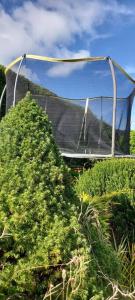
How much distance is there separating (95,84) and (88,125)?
74 cm

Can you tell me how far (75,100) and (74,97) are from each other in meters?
0.06

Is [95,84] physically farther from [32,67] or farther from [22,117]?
[22,117]

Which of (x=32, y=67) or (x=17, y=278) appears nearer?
(x=17, y=278)

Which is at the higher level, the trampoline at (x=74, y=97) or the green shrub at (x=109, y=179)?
the trampoline at (x=74, y=97)

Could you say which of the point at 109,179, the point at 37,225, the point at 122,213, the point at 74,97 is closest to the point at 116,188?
the point at 109,179

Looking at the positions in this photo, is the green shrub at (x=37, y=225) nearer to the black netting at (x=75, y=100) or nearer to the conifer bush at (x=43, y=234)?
the conifer bush at (x=43, y=234)

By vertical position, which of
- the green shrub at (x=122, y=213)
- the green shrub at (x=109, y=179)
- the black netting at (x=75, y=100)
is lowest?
the green shrub at (x=122, y=213)

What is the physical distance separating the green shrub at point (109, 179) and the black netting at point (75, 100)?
9.64ft

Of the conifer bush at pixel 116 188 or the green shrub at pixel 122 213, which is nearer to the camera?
the green shrub at pixel 122 213

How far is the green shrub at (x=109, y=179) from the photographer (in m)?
5.68

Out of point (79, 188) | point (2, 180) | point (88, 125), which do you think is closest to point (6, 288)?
point (2, 180)

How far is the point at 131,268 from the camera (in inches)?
141

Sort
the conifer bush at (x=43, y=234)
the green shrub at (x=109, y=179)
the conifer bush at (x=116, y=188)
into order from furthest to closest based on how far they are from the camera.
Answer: the green shrub at (x=109, y=179)
the conifer bush at (x=116, y=188)
the conifer bush at (x=43, y=234)

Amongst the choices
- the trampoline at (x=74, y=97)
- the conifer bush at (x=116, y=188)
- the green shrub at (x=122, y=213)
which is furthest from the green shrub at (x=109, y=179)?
the trampoline at (x=74, y=97)
